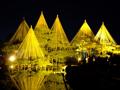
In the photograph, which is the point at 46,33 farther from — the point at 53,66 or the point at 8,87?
the point at 8,87

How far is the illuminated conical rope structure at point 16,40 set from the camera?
2533 cm

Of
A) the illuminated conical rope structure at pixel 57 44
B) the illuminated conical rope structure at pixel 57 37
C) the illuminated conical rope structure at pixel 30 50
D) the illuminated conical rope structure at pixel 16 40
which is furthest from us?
the illuminated conical rope structure at pixel 16 40

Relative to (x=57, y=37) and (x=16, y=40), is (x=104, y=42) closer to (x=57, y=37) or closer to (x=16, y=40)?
(x=57, y=37)

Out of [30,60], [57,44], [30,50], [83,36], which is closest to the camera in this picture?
[30,60]

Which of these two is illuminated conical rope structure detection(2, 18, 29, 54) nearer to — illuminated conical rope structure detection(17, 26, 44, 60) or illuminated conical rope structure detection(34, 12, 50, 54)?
illuminated conical rope structure detection(34, 12, 50, 54)

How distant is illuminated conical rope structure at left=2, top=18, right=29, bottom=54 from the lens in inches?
997

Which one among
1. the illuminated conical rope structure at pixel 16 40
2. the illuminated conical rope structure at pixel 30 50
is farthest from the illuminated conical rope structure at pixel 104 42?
the illuminated conical rope structure at pixel 16 40

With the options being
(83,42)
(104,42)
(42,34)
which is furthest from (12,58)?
(104,42)

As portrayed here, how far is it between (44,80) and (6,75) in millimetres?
3046

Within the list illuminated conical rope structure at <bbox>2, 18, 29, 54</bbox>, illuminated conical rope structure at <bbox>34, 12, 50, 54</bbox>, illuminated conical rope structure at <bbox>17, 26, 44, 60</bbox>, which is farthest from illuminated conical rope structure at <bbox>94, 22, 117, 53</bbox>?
illuminated conical rope structure at <bbox>2, 18, 29, 54</bbox>

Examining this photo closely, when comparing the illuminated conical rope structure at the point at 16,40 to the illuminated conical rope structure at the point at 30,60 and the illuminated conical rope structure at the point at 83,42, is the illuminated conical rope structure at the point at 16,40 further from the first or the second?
the illuminated conical rope structure at the point at 83,42

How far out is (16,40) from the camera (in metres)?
26.7

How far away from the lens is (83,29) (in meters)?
28.3

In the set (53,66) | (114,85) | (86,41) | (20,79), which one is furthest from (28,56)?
(114,85)
